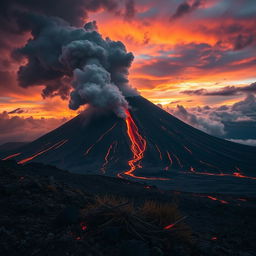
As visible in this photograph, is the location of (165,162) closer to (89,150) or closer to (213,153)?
(213,153)

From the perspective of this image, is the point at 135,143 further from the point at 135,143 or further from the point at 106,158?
the point at 106,158

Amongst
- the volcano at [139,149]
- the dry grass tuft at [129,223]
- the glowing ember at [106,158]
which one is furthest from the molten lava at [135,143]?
the dry grass tuft at [129,223]

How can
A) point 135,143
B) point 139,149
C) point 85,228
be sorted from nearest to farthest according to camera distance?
point 85,228
point 139,149
point 135,143

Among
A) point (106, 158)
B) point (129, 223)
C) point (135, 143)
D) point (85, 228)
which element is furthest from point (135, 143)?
point (85, 228)

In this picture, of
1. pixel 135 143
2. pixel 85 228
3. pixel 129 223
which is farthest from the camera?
pixel 135 143

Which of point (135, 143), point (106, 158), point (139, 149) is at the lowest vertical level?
point (106, 158)

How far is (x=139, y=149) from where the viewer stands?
298 feet

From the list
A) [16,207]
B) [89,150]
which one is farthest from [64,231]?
[89,150]

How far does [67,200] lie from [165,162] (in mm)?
70612

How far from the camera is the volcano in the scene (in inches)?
2763

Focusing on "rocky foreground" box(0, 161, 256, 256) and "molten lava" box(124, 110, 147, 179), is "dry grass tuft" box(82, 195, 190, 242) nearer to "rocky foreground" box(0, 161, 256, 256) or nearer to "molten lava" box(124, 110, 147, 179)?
"rocky foreground" box(0, 161, 256, 256)

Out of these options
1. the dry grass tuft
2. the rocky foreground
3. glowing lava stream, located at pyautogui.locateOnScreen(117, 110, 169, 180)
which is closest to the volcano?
glowing lava stream, located at pyautogui.locateOnScreen(117, 110, 169, 180)

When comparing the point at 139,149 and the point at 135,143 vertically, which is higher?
the point at 135,143

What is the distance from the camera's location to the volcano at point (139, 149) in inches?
2763
